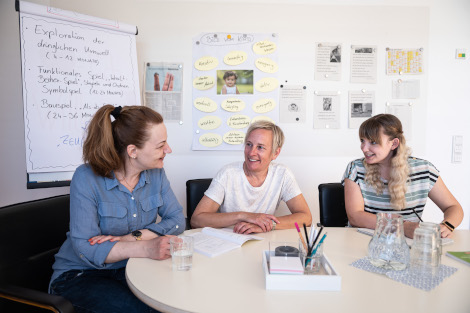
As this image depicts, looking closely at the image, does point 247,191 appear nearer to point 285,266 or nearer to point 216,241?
point 216,241

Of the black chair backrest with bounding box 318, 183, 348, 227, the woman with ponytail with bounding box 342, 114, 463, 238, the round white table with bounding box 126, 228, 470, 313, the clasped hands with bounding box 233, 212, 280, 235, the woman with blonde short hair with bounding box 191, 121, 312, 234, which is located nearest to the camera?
the round white table with bounding box 126, 228, 470, 313

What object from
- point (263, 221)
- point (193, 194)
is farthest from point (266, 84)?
point (263, 221)

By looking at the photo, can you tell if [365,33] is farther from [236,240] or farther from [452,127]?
[236,240]

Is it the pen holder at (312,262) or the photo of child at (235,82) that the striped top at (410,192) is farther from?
the photo of child at (235,82)

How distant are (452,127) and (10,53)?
371 cm

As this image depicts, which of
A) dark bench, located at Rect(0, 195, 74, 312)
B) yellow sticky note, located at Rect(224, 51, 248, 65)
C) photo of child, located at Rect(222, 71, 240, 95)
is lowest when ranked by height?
dark bench, located at Rect(0, 195, 74, 312)

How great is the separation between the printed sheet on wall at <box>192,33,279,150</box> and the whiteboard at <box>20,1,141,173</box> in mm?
607

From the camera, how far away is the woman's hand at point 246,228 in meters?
1.58

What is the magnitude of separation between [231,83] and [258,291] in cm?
204

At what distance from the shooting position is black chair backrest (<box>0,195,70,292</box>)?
1324 mm

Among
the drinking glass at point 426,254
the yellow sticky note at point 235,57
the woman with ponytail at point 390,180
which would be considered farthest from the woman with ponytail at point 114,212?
the yellow sticky note at point 235,57

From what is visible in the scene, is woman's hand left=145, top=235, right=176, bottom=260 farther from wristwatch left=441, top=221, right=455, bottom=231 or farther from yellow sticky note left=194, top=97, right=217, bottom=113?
yellow sticky note left=194, top=97, right=217, bottom=113

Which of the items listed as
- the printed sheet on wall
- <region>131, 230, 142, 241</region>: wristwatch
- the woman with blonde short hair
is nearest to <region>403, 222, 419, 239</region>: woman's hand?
the woman with blonde short hair

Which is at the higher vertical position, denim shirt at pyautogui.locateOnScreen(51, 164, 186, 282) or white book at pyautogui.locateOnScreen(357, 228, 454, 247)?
denim shirt at pyautogui.locateOnScreen(51, 164, 186, 282)
